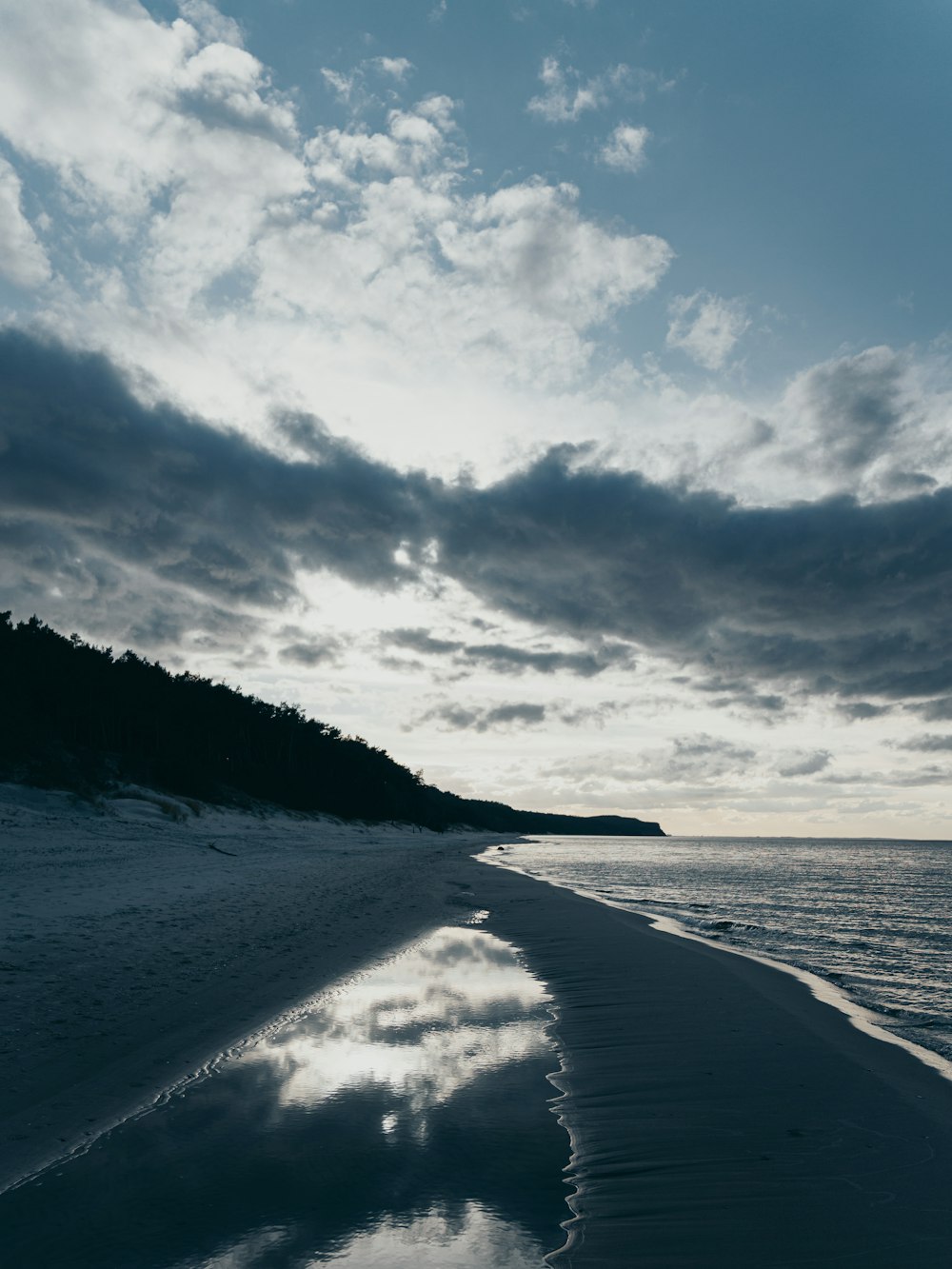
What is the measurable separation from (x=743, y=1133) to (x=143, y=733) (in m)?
65.1

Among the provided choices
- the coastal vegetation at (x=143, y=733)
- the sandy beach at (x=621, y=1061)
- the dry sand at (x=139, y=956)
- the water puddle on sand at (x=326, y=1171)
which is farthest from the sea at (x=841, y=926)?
the coastal vegetation at (x=143, y=733)

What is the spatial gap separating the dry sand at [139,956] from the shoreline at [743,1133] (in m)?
3.34

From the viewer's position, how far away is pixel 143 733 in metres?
62.9

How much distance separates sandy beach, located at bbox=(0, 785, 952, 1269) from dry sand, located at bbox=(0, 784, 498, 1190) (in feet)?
0.12

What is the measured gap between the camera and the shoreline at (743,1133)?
3926mm

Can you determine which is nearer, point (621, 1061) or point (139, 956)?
point (621, 1061)

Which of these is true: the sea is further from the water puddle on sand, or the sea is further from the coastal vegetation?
the coastal vegetation

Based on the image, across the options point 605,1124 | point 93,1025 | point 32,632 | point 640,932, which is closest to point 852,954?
point 640,932

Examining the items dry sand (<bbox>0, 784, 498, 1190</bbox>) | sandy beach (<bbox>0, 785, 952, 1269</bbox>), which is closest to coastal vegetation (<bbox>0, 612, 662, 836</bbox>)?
dry sand (<bbox>0, 784, 498, 1190</bbox>)

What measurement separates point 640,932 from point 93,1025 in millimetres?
11513

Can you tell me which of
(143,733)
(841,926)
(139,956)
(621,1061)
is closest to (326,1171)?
(621,1061)

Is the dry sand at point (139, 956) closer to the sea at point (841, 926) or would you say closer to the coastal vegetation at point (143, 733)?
the sea at point (841, 926)

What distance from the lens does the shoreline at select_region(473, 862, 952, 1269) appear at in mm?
3926

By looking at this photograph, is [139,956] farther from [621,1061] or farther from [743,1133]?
[743,1133]
